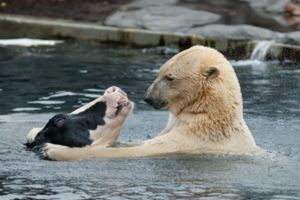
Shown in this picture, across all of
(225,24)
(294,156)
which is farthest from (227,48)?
(294,156)

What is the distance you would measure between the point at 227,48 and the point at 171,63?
8.96m

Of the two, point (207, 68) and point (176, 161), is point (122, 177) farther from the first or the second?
point (207, 68)

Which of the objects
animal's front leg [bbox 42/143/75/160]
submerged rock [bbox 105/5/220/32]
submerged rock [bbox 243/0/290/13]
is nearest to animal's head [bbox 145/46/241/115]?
animal's front leg [bbox 42/143/75/160]

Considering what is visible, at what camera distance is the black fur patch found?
26.8 ft

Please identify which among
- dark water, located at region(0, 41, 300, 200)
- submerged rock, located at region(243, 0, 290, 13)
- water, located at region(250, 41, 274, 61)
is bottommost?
dark water, located at region(0, 41, 300, 200)

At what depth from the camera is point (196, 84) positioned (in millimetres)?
7805

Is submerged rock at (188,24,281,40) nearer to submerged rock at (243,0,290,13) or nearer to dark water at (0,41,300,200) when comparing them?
dark water at (0,41,300,200)

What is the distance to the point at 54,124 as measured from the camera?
26.9 feet

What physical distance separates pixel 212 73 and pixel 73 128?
1331 millimetres

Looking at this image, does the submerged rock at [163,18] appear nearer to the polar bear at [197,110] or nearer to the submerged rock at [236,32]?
the submerged rock at [236,32]

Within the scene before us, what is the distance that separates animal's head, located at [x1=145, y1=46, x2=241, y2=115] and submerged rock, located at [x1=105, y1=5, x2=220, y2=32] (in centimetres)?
1051

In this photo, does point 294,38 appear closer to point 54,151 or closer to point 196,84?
point 196,84

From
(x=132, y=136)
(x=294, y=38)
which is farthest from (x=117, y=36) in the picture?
(x=132, y=136)

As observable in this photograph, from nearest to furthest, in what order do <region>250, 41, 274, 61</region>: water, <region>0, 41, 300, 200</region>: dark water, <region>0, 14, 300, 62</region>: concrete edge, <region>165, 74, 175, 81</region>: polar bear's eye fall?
<region>0, 41, 300, 200</region>: dark water → <region>165, 74, 175, 81</region>: polar bear's eye → <region>250, 41, 274, 61</region>: water → <region>0, 14, 300, 62</region>: concrete edge
